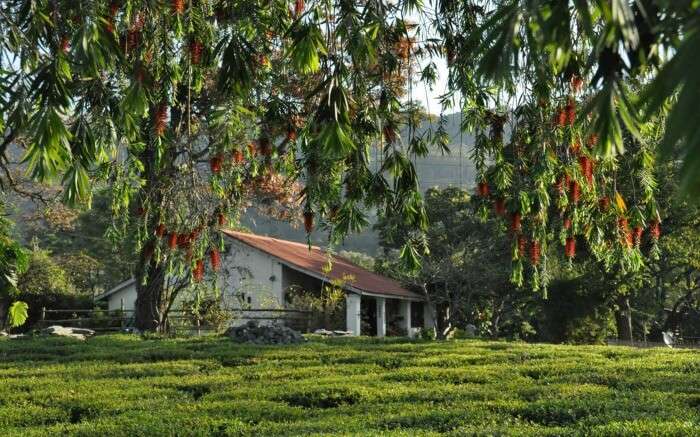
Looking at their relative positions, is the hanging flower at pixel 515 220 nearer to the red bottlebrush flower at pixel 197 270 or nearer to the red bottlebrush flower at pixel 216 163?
the red bottlebrush flower at pixel 216 163

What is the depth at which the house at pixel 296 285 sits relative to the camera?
26156 mm

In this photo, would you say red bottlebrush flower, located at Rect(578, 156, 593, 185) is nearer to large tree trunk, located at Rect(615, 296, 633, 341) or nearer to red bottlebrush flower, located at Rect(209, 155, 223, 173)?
red bottlebrush flower, located at Rect(209, 155, 223, 173)

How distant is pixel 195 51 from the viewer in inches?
179

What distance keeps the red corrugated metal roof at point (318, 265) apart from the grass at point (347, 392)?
1305 centimetres

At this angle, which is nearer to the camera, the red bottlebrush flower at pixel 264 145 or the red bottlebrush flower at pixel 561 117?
the red bottlebrush flower at pixel 561 117

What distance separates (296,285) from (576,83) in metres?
22.4

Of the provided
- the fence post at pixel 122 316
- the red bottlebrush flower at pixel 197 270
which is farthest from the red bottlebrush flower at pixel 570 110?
the fence post at pixel 122 316

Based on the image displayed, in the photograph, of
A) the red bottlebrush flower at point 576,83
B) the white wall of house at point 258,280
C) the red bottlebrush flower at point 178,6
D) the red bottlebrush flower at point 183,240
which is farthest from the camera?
the white wall of house at point 258,280

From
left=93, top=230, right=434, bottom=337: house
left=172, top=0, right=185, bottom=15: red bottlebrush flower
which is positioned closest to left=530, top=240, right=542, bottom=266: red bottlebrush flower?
left=172, top=0, right=185, bottom=15: red bottlebrush flower

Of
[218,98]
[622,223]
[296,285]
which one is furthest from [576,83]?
[296,285]

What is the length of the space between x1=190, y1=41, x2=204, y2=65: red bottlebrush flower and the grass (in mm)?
→ 3359

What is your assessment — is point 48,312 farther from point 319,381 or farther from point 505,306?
point 319,381

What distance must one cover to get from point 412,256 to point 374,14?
1482mm

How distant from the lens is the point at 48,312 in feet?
94.5
